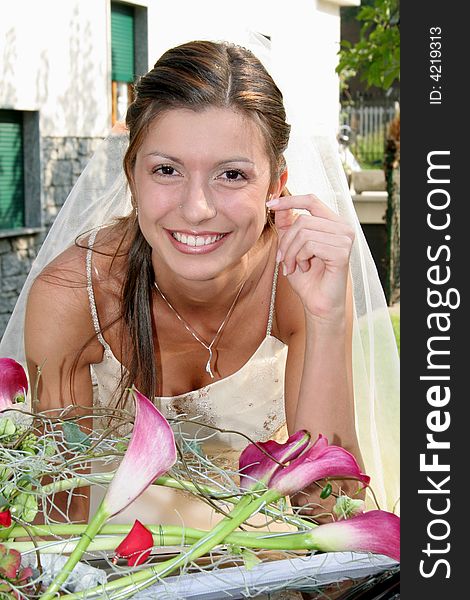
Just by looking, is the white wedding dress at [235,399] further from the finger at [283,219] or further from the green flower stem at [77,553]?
the green flower stem at [77,553]

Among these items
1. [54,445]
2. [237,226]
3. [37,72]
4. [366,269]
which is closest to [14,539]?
[54,445]

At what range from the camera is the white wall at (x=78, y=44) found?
745 centimetres

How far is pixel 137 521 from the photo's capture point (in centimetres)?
Answer: 91

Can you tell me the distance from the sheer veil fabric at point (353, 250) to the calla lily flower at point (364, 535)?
5.70 ft

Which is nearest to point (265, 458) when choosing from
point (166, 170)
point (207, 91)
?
point (166, 170)

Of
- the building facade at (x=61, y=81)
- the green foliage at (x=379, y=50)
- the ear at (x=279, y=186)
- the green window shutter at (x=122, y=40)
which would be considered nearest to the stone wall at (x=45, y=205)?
the building facade at (x=61, y=81)

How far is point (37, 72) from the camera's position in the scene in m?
7.79

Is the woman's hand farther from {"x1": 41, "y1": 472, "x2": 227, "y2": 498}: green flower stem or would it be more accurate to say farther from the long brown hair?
{"x1": 41, "y1": 472, "x2": 227, "y2": 498}: green flower stem

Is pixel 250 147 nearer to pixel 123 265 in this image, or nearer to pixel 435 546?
pixel 123 265

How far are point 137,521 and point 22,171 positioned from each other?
23.4 ft

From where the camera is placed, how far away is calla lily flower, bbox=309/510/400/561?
2.96ft

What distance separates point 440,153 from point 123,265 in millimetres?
1499

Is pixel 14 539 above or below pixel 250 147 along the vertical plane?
below

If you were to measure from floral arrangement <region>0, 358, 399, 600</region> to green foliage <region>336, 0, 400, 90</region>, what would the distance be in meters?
5.33
